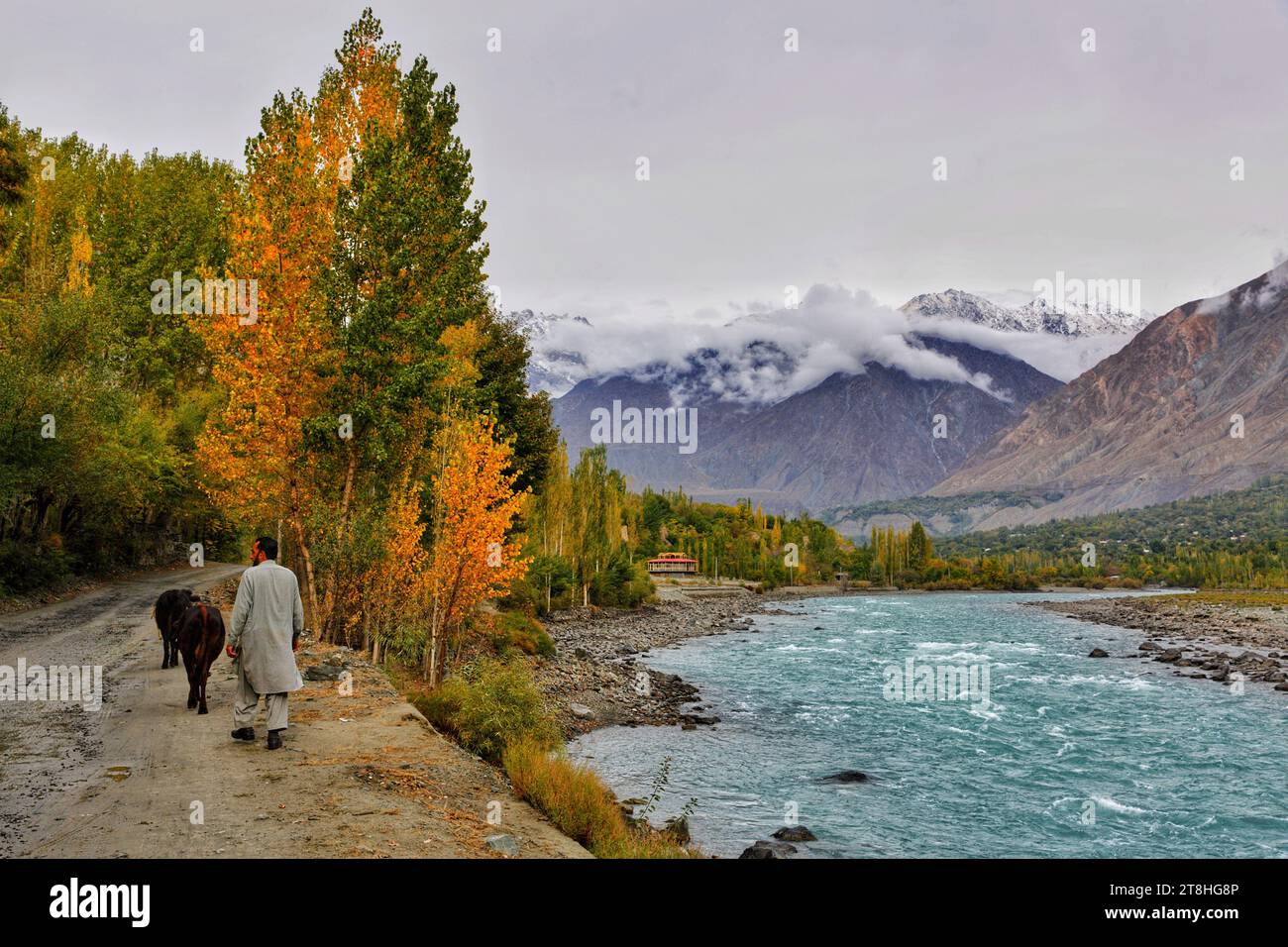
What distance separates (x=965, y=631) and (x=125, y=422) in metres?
68.5

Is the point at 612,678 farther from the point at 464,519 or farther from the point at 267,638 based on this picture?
the point at 267,638

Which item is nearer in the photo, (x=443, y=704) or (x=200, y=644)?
(x=200, y=644)

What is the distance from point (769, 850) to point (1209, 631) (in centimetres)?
8008

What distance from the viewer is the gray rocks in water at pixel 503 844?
8.16m

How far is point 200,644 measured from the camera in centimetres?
1247

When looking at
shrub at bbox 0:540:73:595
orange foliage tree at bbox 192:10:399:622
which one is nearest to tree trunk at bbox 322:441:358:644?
orange foliage tree at bbox 192:10:399:622

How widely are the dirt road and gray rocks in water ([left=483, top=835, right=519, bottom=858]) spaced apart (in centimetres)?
10

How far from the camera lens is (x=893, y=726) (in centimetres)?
3183

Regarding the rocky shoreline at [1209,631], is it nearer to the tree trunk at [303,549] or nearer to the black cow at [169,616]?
the tree trunk at [303,549]

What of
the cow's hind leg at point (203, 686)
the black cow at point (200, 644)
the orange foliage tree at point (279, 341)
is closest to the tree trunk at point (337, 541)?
the orange foliage tree at point (279, 341)

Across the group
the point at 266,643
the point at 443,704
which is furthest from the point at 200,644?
the point at 443,704

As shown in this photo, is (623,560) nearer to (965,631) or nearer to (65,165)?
(965,631)

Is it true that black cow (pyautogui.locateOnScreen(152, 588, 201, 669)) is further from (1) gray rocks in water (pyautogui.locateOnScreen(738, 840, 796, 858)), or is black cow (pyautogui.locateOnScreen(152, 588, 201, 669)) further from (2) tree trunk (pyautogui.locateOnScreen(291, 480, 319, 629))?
(1) gray rocks in water (pyautogui.locateOnScreen(738, 840, 796, 858))
